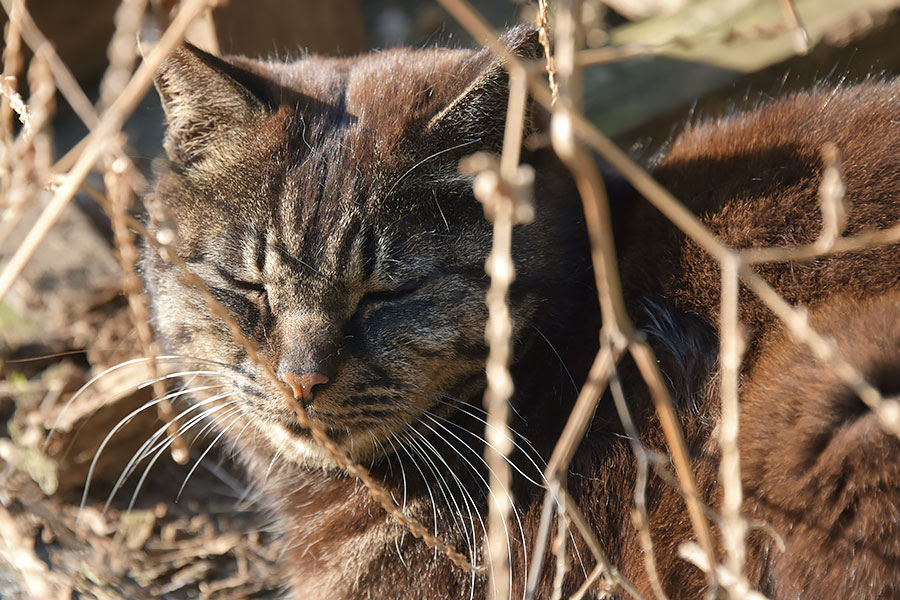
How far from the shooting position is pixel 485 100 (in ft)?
5.19

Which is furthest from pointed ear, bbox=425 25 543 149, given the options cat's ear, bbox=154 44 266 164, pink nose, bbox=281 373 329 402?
pink nose, bbox=281 373 329 402

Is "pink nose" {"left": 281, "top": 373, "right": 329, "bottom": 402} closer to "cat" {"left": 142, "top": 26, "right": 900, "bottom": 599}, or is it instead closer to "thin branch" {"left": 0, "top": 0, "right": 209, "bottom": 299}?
"cat" {"left": 142, "top": 26, "right": 900, "bottom": 599}

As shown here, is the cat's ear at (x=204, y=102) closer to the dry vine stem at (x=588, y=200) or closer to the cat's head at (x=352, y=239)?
the cat's head at (x=352, y=239)

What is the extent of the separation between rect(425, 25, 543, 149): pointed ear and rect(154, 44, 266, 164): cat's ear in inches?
14.7

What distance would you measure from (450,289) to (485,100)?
0.35 m

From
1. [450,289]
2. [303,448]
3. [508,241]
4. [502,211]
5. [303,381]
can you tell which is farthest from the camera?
[303,448]

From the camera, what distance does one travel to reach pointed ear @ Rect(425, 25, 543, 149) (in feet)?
4.98

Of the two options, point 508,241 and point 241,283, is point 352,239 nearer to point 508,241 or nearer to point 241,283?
point 241,283

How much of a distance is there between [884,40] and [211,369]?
102 inches

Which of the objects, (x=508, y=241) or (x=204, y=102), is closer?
(x=508, y=241)

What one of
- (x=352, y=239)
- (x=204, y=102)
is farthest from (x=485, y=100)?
(x=204, y=102)

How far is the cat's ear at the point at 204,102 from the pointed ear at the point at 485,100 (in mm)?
373

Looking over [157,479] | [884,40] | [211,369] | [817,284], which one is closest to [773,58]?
[884,40]

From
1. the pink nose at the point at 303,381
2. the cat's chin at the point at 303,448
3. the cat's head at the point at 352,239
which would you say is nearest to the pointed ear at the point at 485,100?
the cat's head at the point at 352,239
